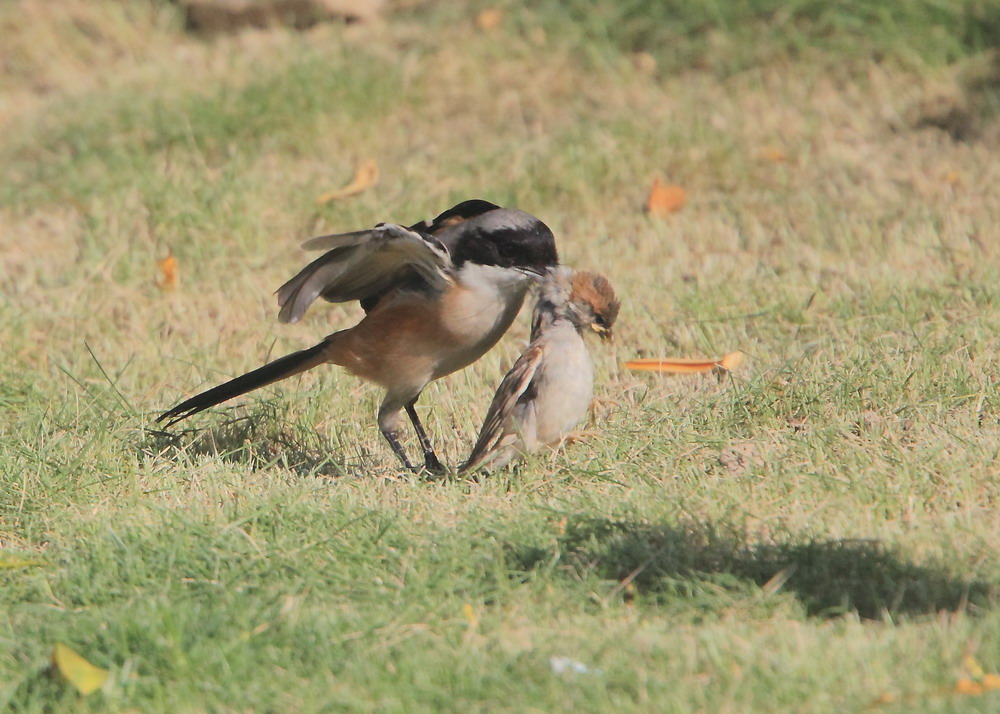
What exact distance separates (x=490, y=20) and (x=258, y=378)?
15.8 feet

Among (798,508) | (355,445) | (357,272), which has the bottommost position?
(355,445)

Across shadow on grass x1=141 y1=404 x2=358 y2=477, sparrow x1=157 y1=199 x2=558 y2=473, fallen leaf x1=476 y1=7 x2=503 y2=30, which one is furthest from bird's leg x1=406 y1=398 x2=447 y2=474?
fallen leaf x1=476 y1=7 x2=503 y2=30

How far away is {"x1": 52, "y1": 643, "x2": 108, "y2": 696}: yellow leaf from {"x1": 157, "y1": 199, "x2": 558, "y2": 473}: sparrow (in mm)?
1686

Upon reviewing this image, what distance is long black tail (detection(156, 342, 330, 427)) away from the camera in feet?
16.7

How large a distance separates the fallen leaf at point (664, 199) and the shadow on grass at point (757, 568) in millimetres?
3724

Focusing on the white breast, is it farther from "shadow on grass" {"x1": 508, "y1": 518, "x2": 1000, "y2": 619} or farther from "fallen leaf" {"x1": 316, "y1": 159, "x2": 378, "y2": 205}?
"fallen leaf" {"x1": 316, "y1": 159, "x2": 378, "y2": 205}

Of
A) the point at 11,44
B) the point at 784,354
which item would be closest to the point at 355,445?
the point at 784,354

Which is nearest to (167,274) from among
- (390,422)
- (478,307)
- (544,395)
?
(390,422)

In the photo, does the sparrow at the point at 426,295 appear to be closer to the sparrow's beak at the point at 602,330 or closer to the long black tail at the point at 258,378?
the long black tail at the point at 258,378

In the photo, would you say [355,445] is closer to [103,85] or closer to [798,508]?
[798,508]

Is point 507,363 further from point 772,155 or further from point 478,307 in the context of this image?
point 772,155

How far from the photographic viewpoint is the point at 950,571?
11.8 feet

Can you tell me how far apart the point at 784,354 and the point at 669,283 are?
1.07m

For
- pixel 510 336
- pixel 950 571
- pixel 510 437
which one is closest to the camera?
pixel 950 571
